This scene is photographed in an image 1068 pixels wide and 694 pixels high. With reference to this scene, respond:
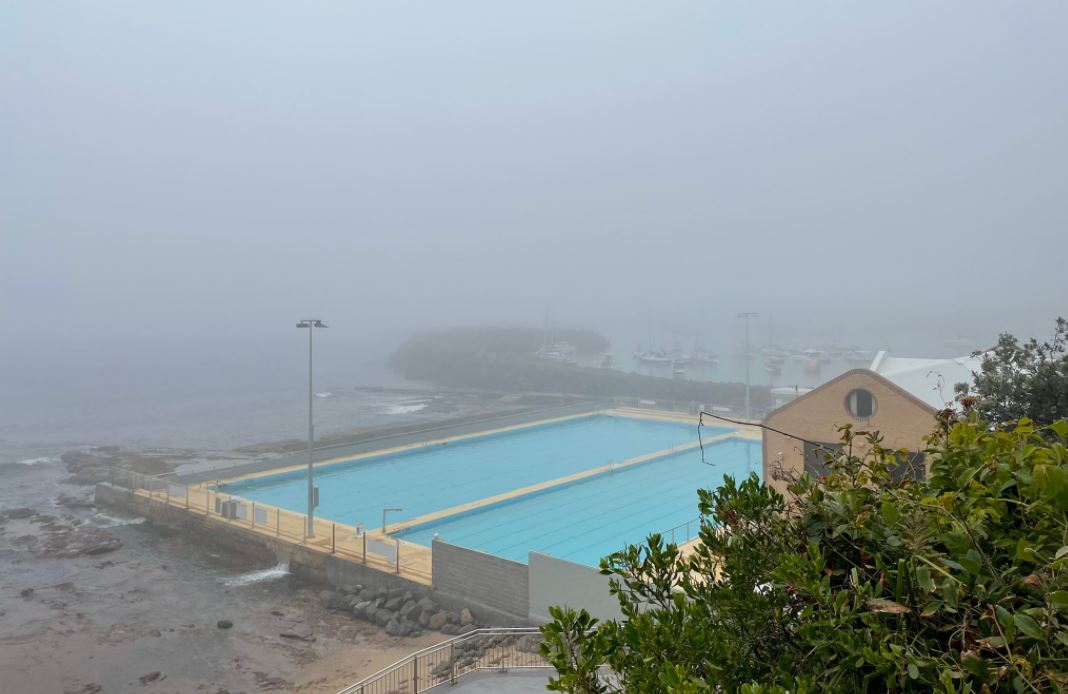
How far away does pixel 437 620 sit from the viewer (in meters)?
19.9

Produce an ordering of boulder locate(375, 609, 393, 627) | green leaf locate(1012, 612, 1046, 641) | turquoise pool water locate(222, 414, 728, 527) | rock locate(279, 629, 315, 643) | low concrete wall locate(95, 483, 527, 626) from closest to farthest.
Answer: green leaf locate(1012, 612, 1046, 641) < low concrete wall locate(95, 483, 527, 626) < rock locate(279, 629, 315, 643) < boulder locate(375, 609, 393, 627) < turquoise pool water locate(222, 414, 728, 527)

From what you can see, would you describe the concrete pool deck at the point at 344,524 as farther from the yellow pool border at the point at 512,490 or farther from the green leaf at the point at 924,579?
the green leaf at the point at 924,579

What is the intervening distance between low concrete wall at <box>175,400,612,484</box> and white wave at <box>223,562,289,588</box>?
33.8 ft

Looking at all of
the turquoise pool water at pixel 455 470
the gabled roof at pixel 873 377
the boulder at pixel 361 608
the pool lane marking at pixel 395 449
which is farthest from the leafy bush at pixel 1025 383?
the pool lane marking at pixel 395 449

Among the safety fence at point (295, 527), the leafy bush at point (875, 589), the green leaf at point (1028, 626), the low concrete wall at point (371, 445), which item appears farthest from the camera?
the low concrete wall at point (371, 445)

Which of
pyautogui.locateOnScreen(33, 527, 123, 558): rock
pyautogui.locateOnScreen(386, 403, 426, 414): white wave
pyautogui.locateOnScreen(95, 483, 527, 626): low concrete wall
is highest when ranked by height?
pyautogui.locateOnScreen(95, 483, 527, 626): low concrete wall

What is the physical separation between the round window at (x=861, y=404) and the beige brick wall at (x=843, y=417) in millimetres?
89

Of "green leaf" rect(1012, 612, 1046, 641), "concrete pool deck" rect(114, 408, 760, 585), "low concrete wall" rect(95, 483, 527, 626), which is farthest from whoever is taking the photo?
"concrete pool deck" rect(114, 408, 760, 585)

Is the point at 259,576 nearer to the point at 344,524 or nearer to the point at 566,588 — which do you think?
the point at 344,524

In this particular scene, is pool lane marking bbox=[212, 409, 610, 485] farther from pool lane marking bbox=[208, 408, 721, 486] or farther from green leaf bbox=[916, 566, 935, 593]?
green leaf bbox=[916, 566, 935, 593]

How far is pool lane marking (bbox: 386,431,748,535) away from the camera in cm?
2705

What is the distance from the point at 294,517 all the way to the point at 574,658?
2644 centimetres

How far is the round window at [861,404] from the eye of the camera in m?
18.3

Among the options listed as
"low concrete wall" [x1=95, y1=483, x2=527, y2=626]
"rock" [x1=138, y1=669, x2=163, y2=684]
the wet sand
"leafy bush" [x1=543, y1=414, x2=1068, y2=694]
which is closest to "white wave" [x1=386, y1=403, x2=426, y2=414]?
"low concrete wall" [x1=95, y1=483, x2=527, y2=626]
